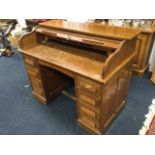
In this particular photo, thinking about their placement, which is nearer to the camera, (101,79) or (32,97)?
(101,79)

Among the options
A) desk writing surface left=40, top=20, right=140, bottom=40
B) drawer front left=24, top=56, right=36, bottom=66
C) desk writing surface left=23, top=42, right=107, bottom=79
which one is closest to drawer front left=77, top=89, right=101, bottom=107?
desk writing surface left=23, top=42, right=107, bottom=79

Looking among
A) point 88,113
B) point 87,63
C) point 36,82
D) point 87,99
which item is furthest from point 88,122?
point 36,82

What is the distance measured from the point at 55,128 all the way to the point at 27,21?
2737mm

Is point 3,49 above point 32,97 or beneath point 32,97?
above

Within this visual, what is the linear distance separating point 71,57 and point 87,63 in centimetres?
22

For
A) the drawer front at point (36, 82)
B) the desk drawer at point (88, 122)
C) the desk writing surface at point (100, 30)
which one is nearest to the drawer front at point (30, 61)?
the drawer front at point (36, 82)

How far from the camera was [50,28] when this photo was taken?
6.22ft

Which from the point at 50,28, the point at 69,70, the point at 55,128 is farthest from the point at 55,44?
the point at 55,128

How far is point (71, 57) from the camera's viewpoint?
1.68 meters

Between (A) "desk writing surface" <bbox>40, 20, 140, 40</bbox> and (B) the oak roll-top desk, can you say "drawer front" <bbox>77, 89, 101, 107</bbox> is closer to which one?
(B) the oak roll-top desk

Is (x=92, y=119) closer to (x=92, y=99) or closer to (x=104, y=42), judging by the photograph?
(x=92, y=99)

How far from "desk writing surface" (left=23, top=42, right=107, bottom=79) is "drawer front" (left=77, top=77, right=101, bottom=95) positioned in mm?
61

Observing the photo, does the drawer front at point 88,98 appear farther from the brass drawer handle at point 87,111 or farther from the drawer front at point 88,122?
the drawer front at point 88,122

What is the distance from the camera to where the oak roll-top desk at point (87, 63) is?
139 centimetres
